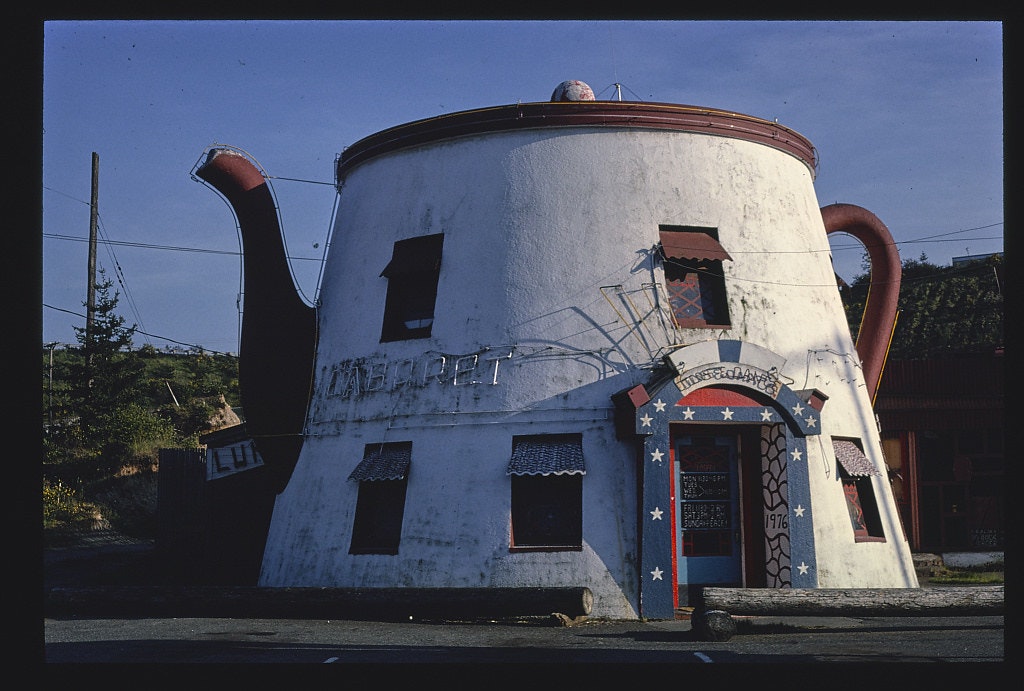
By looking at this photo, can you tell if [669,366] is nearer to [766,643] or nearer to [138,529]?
[766,643]

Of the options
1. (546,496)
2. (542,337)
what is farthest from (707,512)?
(542,337)

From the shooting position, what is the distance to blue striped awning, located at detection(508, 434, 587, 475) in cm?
1470

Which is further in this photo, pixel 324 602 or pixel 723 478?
pixel 723 478

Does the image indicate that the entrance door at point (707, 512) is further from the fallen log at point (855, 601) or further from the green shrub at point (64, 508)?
the green shrub at point (64, 508)

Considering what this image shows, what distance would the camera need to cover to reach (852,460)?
53.4 feet

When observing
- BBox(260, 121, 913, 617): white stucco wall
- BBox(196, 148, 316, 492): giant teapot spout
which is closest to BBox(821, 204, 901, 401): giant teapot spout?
BBox(260, 121, 913, 617): white stucco wall

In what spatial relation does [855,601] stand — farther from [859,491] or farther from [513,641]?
[513,641]

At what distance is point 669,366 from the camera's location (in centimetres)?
1516

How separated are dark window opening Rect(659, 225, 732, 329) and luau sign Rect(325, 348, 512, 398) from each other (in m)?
2.64

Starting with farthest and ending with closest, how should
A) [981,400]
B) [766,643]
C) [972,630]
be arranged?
1. [981,400]
2. [972,630]
3. [766,643]

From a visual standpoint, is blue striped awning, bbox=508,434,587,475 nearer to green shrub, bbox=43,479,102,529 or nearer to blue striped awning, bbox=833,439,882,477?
blue striped awning, bbox=833,439,882,477

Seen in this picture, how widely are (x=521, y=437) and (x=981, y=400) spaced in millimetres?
13152

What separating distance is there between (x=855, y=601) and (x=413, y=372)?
6.93m

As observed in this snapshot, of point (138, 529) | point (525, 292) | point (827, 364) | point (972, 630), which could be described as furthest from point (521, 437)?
point (138, 529)
